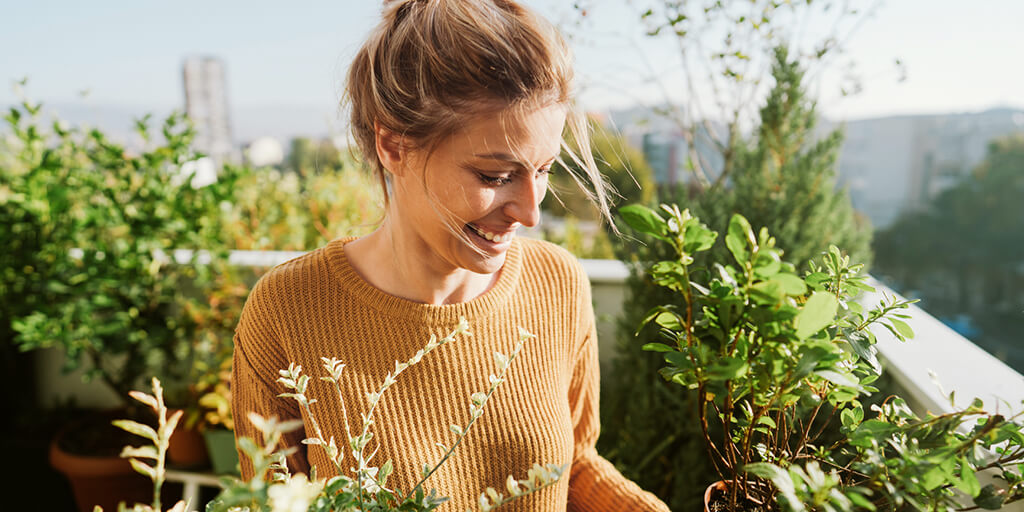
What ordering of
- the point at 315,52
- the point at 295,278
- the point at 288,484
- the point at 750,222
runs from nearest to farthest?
the point at 288,484 < the point at 295,278 < the point at 750,222 < the point at 315,52

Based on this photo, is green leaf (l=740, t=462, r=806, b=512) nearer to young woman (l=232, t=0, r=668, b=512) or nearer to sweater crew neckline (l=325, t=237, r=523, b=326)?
young woman (l=232, t=0, r=668, b=512)

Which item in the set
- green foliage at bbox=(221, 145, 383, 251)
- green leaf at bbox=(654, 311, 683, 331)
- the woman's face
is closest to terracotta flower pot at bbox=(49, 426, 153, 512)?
green foliage at bbox=(221, 145, 383, 251)

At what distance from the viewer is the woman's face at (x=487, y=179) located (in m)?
0.88

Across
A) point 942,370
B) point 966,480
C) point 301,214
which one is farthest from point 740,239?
point 301,214

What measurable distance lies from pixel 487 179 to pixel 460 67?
6.6 inches

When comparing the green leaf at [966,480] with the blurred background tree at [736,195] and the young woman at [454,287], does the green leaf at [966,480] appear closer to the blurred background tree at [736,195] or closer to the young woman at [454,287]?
the young woman at [454,287]

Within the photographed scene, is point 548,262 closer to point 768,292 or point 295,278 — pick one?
point 295,278

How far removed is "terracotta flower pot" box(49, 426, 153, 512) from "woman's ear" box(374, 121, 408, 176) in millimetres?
1981

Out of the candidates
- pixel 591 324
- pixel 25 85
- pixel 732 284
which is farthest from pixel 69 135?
pixel 732 284

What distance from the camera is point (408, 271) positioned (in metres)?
1.12

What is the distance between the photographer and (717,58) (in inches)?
90.4

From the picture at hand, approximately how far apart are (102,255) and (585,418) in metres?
2.19

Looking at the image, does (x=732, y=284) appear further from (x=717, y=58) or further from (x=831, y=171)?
(x=717, y=58)

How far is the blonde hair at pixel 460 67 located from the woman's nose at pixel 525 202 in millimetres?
78
